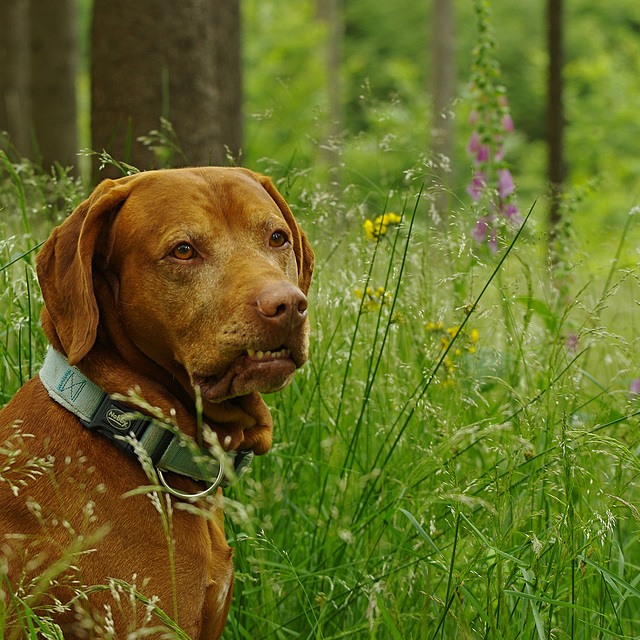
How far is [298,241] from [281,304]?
659 mm

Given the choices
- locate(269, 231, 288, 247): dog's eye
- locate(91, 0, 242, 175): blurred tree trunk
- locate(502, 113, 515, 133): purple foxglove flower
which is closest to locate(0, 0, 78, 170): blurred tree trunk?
locate(91, 0, 242, 175): blurred tree trunk

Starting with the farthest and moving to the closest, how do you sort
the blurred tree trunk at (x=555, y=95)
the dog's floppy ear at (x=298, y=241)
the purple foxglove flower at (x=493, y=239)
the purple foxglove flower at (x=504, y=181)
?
the blurred tree trunk at (x=555, y=95) → the purple foxglove flower at (x=504, y=181) → the purple foxglove flower at (x=493, y=239) → the dog's floppy ear at (x=298, y=241)

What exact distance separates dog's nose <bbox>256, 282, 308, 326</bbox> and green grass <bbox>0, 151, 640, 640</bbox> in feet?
1.42

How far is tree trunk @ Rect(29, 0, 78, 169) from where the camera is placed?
10070 millimetres

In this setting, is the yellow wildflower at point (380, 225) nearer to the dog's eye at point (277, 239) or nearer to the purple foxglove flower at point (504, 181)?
the dog's eye at point (277, 239)

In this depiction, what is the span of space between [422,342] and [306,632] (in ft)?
4.16

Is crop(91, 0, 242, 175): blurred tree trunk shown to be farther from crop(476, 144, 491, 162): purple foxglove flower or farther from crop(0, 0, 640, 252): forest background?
crop(476, 144, 491, 162): purple foxglove flower

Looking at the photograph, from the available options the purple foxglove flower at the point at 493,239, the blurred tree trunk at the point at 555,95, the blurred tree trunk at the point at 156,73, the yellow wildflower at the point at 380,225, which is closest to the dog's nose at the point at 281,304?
the purple foxglove flower at the point at 493,239

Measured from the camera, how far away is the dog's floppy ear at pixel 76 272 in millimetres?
2059

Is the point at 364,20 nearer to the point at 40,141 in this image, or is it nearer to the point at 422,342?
the point at 40,141

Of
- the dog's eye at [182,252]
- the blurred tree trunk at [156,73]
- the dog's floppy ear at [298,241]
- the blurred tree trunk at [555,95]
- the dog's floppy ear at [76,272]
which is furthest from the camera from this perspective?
the blurred tree trunk at [555,95]

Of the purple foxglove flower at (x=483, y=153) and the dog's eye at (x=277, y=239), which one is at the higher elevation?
the dog's eye at (x=277, y=239)

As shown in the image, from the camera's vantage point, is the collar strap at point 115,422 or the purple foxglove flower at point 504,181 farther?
the purple foxglove flower at point 504,181

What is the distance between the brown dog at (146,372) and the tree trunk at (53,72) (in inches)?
329
